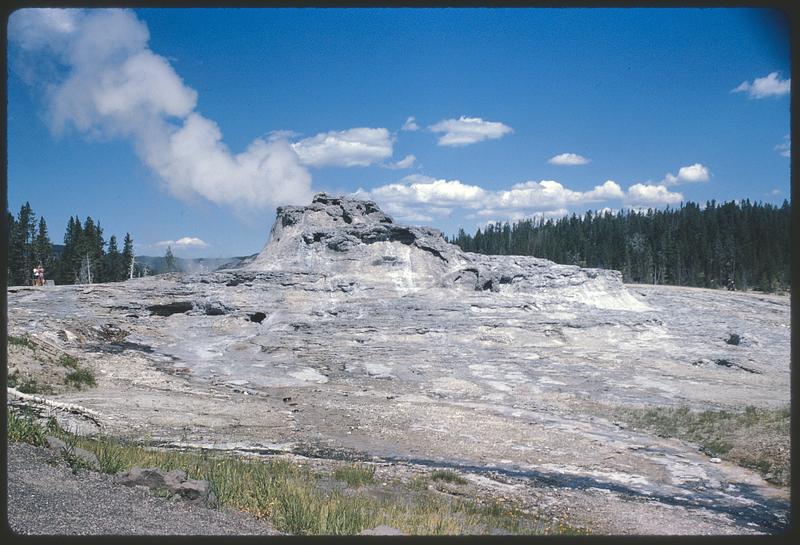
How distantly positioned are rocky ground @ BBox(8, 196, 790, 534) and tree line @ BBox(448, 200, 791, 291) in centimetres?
3788

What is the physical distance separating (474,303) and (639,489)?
21.1m

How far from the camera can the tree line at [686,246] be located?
78.1 metres

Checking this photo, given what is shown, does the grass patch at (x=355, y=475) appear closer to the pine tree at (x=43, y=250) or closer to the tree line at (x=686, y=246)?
the pine tree at (x=43, y=250)

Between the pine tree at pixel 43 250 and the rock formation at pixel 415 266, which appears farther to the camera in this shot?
A: the pine tree at pixel 43 250

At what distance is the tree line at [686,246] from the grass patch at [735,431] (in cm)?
6301

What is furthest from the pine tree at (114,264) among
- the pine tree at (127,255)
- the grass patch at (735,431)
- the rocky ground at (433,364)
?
the grass patch at (735,431)

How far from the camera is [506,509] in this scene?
984 cm

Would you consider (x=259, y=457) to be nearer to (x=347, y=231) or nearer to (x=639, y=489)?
(x=639, y=489)

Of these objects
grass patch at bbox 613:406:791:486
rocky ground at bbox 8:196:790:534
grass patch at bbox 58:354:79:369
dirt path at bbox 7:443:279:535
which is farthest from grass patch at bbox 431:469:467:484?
grass patch at bbox 58:354:79:369

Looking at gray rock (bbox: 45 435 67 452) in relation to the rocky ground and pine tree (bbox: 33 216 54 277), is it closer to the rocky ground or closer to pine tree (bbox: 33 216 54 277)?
the rocky ground

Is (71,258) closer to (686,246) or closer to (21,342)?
(21,342)


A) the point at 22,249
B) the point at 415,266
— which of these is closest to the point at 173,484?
the point at 415,266

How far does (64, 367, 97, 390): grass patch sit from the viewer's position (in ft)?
61.8

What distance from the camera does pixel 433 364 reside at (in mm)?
25703
